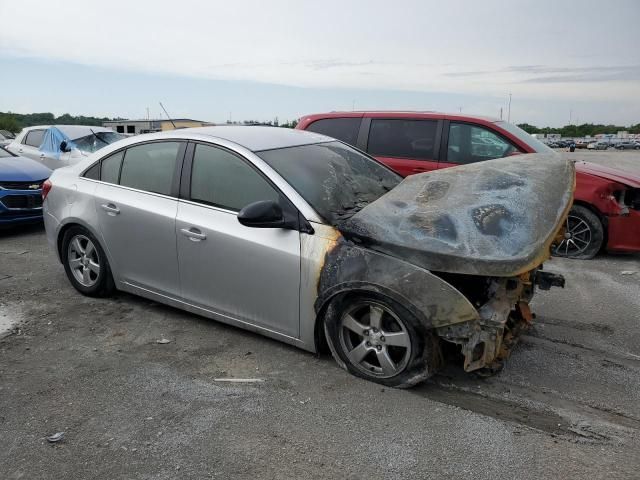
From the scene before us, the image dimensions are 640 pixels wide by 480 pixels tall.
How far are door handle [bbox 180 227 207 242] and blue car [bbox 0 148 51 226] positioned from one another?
4.89 metres

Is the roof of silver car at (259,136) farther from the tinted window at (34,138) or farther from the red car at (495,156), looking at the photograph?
the tinted window at (34,138)

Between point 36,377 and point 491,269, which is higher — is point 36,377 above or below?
below

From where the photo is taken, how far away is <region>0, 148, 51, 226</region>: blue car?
7508mm

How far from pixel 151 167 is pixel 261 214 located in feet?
4.90

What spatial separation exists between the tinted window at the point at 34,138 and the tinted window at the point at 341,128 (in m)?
7.49

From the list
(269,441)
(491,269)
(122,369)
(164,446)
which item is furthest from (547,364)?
(122,369)

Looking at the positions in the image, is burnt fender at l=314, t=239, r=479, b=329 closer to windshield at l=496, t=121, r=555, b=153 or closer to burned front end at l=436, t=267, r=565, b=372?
burned front end at l=436, t=267, r=565, b=372

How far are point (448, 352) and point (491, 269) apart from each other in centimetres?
89

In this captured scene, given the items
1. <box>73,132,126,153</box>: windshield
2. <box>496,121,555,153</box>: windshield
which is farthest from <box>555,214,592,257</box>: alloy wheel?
<box>73,132,126,153</box>: windshield

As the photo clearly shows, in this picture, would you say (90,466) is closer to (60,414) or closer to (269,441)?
(60,414)

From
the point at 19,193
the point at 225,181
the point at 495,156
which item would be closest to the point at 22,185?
the point at 19,193

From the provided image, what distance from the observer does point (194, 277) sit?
400 cm

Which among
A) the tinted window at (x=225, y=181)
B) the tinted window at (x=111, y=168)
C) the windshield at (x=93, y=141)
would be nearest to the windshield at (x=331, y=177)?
the tinted window at (x=225, y=181)

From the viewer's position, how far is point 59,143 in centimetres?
1123
